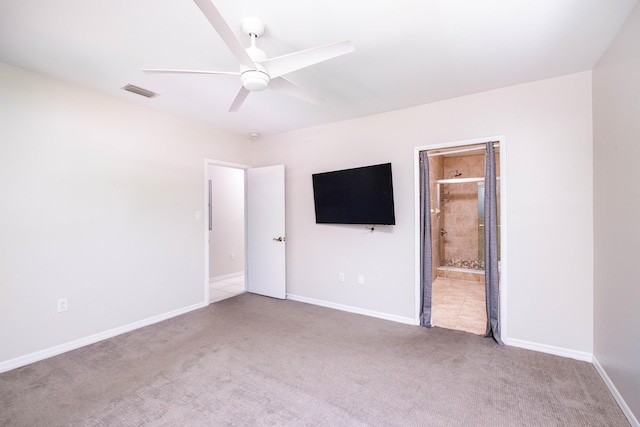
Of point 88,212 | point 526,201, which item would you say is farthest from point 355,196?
point 88,212

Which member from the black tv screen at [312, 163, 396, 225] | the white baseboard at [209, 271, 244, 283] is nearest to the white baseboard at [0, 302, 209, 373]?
the white baseboard at [209, 271, 244, 283]

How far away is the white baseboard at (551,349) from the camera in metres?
2.50

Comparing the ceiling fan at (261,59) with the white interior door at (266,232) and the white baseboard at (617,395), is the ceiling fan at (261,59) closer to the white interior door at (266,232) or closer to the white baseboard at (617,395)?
the white interior door at (266,232)

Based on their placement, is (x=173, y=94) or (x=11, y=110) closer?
(x=11, y=110)

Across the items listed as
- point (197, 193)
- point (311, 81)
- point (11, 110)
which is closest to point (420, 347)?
point (311, 81)

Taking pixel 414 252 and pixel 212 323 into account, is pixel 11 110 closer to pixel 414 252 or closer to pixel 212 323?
pixel 212 323

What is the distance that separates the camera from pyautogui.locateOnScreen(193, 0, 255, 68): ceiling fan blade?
1233 mm

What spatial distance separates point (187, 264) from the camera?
3.77 m

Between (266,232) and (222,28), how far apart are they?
3.34 m

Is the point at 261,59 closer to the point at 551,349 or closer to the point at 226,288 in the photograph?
the point at 551,349

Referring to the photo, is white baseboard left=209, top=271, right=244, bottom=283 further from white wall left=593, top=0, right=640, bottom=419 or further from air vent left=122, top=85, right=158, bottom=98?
white wall left=593, top=0, right=640, bottom=419

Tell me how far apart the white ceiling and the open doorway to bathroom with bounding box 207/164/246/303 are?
2.68 meters

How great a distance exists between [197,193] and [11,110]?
1.83 m

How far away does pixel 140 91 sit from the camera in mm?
2881
